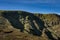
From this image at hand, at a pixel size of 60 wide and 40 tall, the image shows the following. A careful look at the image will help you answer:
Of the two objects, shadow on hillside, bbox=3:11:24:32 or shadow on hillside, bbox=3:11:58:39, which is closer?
shadow on hillside, bbox=3:11:58:39

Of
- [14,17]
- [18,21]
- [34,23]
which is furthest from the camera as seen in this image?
[34,23]

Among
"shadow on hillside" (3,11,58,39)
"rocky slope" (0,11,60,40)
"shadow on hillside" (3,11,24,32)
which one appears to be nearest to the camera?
"rocky slope" (0,11,60,40)

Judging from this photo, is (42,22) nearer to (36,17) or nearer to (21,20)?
(36,17)

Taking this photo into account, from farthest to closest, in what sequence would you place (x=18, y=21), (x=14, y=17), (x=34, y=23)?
1. (x=34, y=23)
2. (x=18, y=21)
3. (x=14, y=17)

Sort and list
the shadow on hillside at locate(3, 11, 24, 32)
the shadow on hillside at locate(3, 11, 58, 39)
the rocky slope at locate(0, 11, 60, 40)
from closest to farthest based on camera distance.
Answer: the rocky slope at locate(0, 11, 60, 40) → the shadow on hillside at locate(3, 11, 58, 39) → the shadow on hillside at locate(3, 11, 24, 32)

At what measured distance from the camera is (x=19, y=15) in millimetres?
154750

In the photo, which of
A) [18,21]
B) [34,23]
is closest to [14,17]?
[18,21]

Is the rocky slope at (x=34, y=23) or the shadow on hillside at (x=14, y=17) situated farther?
the shadow on hillside at (x=14, y=17)

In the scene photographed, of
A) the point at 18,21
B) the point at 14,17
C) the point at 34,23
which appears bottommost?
the point at 34,23

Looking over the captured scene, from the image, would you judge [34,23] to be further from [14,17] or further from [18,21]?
[14,17]

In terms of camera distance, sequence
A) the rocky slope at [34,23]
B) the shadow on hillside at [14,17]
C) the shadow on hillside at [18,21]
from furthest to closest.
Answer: the shadow on hillside at [14,17], the shadow on hillside at [18,21], the rocky slope at [34,23]

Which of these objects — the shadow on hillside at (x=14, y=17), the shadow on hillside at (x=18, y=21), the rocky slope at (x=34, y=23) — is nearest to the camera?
the rocky slope at (x=34, y=23)

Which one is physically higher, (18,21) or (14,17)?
(14,17)

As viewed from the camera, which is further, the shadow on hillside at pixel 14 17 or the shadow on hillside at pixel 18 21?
the shadow on hillside at pixel 14 17
